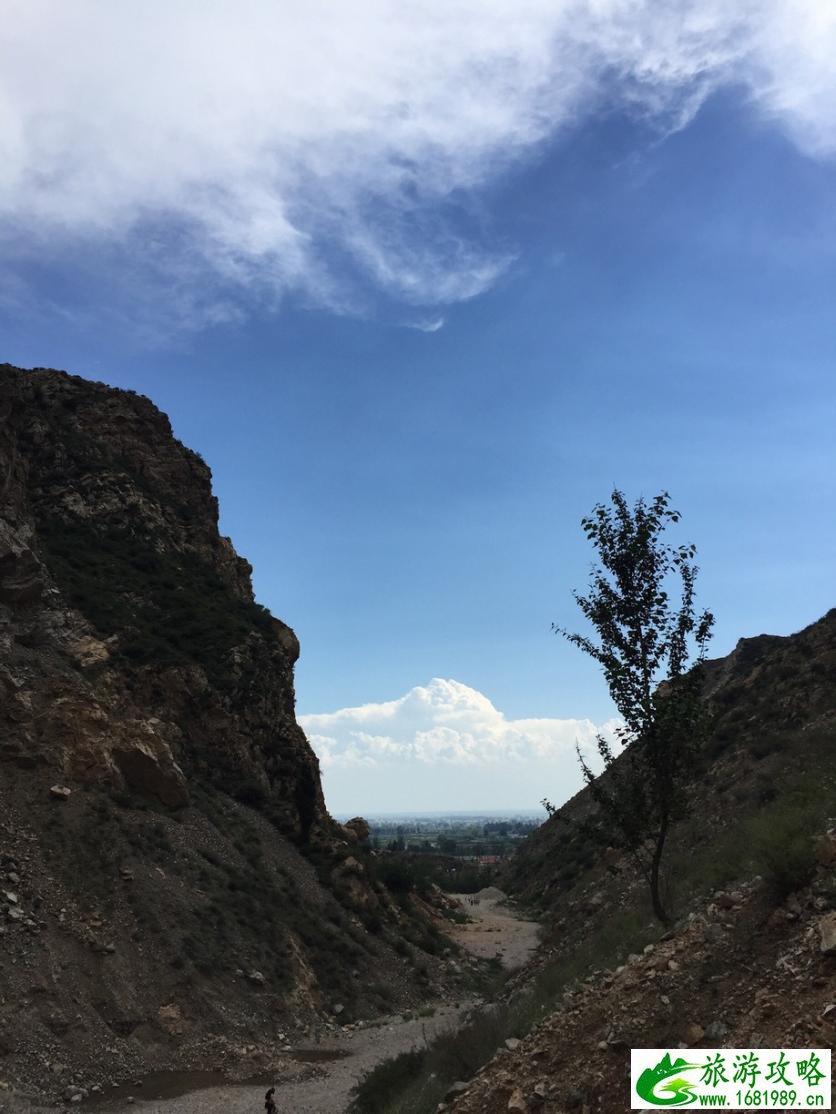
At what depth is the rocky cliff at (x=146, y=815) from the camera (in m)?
20.8

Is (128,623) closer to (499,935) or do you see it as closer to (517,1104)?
(499,935)

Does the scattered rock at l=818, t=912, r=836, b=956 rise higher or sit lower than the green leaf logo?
higher

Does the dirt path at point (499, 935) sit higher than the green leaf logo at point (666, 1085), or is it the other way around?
the green leaf logo at point (666, 1085)

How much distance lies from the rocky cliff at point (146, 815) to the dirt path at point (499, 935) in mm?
3627

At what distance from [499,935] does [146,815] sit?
27518 millimetres

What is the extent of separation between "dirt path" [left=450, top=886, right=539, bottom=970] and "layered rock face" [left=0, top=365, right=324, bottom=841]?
491 inches

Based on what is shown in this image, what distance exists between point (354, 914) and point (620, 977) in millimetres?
28100

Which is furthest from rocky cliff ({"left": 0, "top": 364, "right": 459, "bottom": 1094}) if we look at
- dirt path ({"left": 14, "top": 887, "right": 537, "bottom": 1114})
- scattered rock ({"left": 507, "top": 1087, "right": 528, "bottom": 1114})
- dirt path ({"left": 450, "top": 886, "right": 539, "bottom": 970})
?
scattered rock ({"left": 507, "top": 1087, "right": 528, "bottom": 1114})

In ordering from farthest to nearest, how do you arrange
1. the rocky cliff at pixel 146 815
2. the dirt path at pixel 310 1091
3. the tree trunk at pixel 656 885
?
the rocky cliff at pixel 146 815 → the dirt path at pixel 310 1091 → the tree trunk at pixel 656 885

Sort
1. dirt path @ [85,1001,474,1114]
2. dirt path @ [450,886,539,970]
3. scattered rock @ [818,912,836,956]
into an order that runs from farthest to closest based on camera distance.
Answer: dirt path @ [450,886,539,970]
dirt path @ [85,1001,474,1114]
scattered rock @ [818,912,836,956]

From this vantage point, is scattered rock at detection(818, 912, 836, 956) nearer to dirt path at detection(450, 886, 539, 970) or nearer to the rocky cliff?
the rocky cliff

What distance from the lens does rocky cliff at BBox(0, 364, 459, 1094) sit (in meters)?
20.8

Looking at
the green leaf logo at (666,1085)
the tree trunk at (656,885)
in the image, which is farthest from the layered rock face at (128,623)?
the green leaf logo at (666,1085)

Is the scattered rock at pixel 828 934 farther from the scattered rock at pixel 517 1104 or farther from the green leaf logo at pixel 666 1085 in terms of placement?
the scattered rock at pixel 517 1104
